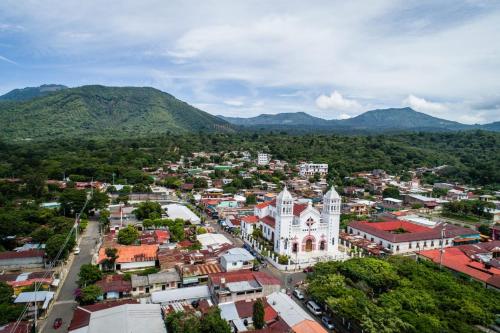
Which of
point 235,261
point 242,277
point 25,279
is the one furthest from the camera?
point 235,261

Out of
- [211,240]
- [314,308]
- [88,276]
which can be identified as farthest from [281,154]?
[88,276]

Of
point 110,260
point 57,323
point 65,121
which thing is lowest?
point 57,323

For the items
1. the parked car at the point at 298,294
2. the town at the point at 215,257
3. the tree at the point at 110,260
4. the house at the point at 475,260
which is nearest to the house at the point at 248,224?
the town at the point at 215,257

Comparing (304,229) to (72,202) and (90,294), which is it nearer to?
(90,294)

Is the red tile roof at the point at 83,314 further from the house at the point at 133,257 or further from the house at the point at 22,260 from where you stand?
the house at the point at 22,260

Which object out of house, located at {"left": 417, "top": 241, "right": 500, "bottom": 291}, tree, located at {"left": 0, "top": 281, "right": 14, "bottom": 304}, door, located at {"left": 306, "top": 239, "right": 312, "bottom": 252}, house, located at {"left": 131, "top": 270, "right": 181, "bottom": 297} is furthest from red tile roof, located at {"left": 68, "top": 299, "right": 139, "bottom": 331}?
house, located at {"left": 417, "top": 241, "right": 500, "bottom": 291}

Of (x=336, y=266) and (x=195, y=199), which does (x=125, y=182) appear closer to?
(x=195, y=199)
